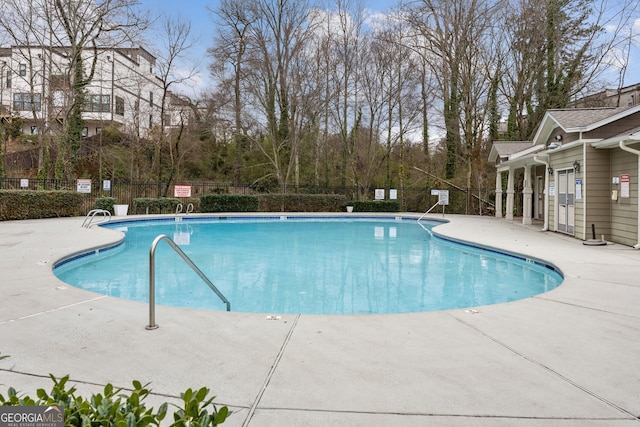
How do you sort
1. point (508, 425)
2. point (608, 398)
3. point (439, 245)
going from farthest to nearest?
1. point (439, 245)
2. point (608, 398)
3. point (508, 425)

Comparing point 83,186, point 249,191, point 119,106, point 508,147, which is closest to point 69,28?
point 83,186

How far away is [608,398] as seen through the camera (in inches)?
80.8

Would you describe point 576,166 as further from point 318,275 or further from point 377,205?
point 377,205

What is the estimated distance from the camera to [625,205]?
817 centimetres

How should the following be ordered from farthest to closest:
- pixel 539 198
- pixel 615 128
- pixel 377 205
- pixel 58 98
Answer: pixel 377 205, pixel 58 98, pixel 539 198, pixel 615 128

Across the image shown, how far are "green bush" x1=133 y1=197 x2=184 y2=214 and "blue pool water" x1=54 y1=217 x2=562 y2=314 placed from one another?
624 centimetres

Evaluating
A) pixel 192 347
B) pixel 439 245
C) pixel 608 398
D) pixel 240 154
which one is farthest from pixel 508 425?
pixel 240 154

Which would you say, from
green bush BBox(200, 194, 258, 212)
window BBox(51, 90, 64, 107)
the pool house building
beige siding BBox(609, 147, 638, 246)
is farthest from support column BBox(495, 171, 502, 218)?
window BBox(51, 90, 64, 107)

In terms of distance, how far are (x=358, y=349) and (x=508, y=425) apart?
107cm

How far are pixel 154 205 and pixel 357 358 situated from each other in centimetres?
1612

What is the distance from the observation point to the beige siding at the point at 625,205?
7816 mm

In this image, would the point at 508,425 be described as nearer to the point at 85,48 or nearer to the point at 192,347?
the point at 192,347

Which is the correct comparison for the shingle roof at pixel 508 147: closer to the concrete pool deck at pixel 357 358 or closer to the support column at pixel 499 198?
the support column at pixel 499 198

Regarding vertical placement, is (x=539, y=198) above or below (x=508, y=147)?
below
